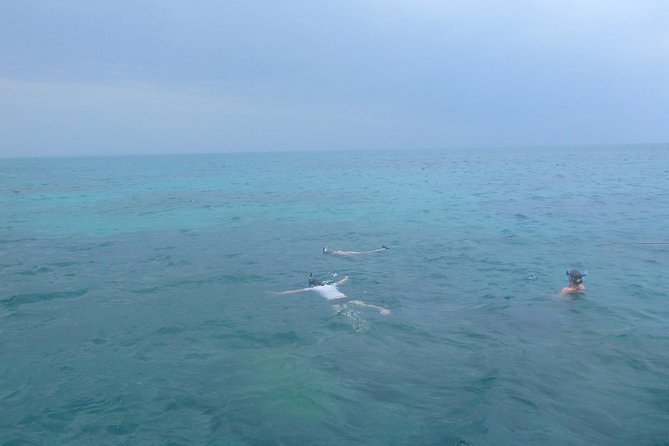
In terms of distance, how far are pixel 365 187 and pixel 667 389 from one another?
41361mm

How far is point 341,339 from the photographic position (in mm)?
10469

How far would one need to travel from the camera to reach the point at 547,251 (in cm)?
1789

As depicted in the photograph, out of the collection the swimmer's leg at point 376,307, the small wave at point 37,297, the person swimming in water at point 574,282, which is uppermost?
the person swimming in water at point 574,282

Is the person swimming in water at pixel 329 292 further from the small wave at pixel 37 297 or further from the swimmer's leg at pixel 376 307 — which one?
the small wave at pixel 37 297

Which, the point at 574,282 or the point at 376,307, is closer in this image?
the point at 574,282

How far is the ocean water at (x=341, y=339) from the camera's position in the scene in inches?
282

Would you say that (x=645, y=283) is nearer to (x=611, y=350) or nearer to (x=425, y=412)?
(x=611, y=350)

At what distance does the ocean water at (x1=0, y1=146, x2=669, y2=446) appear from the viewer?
23.5 ft

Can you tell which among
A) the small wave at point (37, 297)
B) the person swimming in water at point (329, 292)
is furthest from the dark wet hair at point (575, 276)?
the small wave at point (37, 297)

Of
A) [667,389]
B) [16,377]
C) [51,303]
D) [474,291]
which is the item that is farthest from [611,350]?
[51,303]

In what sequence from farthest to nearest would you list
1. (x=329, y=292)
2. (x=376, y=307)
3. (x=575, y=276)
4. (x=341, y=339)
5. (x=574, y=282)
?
(x=329, y=292) < (x=376, y=307) < (x=574, y=282) < (x=575, y=276) < (x=341, y=339)

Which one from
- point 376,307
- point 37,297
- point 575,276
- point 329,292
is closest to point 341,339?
point 376,307

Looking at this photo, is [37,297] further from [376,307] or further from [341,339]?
[376,307]

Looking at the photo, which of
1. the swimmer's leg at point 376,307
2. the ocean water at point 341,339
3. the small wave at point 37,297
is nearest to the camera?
the ocean water at point 341,339
